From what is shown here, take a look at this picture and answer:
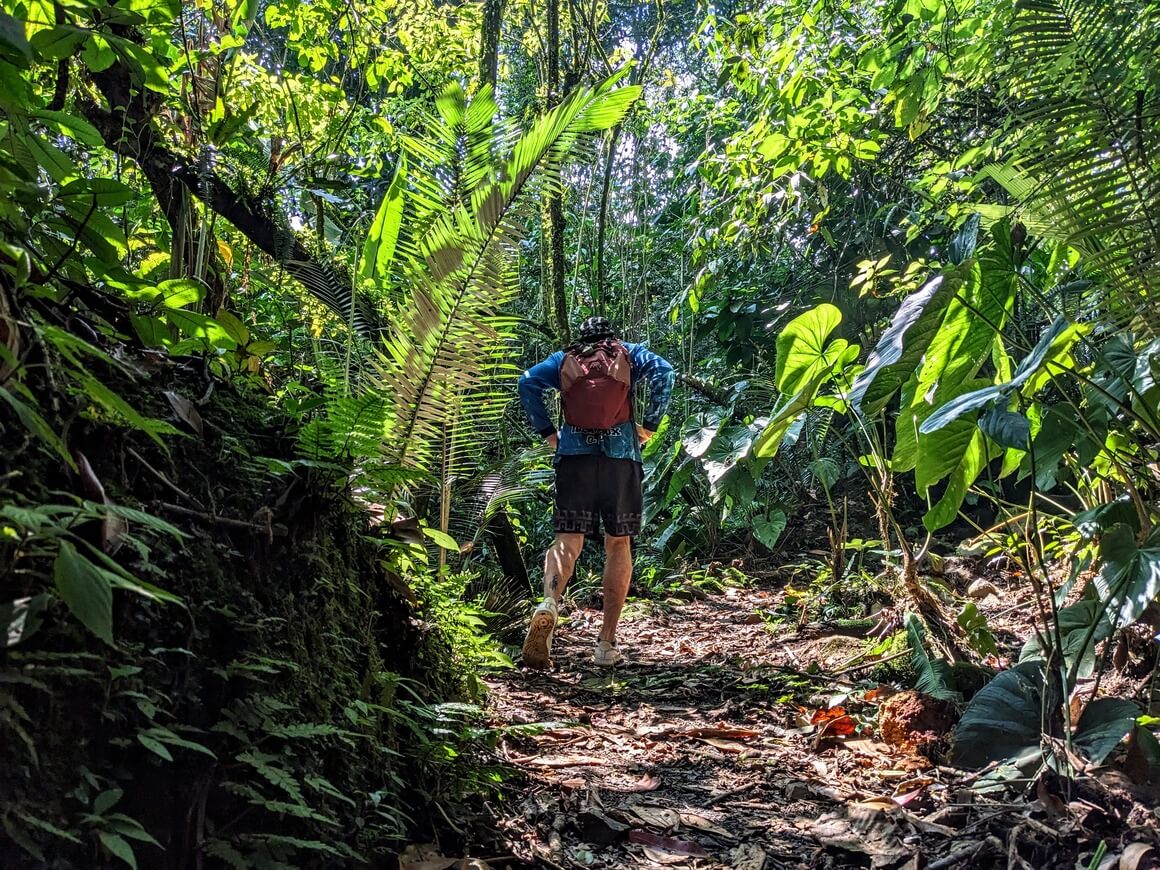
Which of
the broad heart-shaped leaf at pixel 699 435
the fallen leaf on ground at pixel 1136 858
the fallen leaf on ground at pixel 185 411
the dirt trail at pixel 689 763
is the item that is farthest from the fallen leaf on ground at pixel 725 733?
the broad heart-shaped leaf at pixel 699 435

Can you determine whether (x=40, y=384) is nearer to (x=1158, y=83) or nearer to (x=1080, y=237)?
(x=1080, y=237)

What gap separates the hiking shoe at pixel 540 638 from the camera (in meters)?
3.90

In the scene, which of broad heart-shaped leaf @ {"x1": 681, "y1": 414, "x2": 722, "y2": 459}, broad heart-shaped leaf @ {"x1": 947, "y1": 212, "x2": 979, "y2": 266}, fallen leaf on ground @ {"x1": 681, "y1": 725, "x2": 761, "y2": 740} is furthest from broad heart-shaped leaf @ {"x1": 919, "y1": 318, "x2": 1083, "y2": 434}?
broad heart-shaped leaf @ {"x1": 681, "y1": 414, "x2": 722, "y2": 459}

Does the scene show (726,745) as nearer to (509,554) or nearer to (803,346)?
(803,346)

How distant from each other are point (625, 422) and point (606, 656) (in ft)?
3.78

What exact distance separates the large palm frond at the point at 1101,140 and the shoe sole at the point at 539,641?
2577 mm

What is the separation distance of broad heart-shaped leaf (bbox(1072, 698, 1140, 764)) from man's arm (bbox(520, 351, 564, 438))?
2.74 meters

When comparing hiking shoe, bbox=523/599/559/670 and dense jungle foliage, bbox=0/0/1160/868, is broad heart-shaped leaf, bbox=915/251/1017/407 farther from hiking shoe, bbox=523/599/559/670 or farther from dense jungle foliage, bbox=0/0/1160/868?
hiking shoe, bbox=523/599/559/670

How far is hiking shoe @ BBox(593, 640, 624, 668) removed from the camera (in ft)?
13.4

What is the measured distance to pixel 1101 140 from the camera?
84.7 inches

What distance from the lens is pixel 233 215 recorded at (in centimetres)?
314

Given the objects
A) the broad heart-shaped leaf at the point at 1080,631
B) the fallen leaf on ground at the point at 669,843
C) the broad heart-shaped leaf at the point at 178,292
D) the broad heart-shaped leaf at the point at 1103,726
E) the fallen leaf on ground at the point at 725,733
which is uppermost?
the broad heart-shaped leaf at the point at 178,292

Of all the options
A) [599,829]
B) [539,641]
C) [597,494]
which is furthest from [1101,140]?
[539,641]

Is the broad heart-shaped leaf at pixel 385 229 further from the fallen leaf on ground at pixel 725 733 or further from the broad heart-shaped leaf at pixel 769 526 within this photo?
the broad heart-shaped leaf at pixel 769 526
